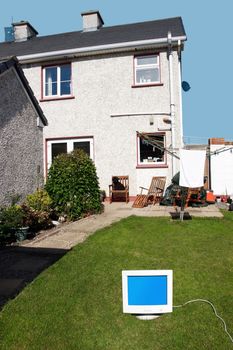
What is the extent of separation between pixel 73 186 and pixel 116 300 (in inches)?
225

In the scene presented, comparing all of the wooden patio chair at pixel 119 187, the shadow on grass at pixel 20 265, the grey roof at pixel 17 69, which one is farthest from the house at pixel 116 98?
the shadow on grass at pixel 20 265

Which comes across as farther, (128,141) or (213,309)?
(128,141)

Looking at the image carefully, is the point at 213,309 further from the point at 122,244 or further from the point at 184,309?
the point at 122,244

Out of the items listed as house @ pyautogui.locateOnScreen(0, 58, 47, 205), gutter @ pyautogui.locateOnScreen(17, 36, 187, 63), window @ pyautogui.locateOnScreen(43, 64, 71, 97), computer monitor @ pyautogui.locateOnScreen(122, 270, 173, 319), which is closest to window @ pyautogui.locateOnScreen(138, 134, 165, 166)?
gutter @ pyautogui.locateOnScreen(17, 36, 187, 63)

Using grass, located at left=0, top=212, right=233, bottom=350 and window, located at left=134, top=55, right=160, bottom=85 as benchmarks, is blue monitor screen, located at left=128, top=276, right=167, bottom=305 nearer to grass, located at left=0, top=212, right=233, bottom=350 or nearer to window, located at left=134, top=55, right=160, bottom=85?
grass, located at left=0, top=212, right=233, bottom=350

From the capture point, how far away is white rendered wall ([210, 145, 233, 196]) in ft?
47.2

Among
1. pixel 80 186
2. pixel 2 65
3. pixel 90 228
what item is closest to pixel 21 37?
pixel 2 65

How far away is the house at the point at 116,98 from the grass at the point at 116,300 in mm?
6962

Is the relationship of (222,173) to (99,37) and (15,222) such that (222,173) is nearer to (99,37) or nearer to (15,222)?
(99,37)

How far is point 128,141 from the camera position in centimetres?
1412

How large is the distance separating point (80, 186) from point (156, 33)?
796 centimetres

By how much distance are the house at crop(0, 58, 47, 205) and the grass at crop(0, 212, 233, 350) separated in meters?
3.54

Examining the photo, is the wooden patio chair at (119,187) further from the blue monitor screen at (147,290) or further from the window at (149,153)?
the blue monitor screen at (147,290)

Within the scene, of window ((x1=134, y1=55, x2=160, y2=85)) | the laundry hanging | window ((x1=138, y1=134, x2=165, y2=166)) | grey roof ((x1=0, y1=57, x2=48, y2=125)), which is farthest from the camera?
window ((x1=134, y1=55, x2=160, y2=85))
